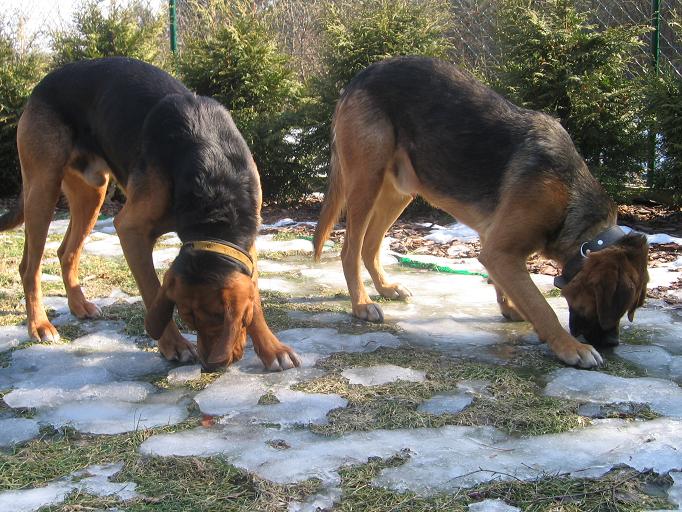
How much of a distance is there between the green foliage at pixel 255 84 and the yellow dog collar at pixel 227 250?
6143mm

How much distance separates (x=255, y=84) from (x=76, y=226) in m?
5.38

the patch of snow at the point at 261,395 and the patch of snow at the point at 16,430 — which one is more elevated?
the patch of snow at the point at 261,395

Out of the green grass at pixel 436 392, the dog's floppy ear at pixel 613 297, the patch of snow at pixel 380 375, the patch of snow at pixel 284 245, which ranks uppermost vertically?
the dog's floppy ear at pixel 613 297

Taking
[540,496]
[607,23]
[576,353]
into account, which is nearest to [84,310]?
[576,353]

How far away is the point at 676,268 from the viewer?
6.04 m

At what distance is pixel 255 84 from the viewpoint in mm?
9852

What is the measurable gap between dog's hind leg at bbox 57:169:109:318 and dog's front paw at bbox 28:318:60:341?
0.47 metres

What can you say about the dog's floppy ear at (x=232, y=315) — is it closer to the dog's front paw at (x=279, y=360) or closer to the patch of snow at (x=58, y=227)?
the dog's front paw at (x=279, y=360)

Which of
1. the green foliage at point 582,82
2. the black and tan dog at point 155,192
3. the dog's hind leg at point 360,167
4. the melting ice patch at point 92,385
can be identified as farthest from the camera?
the green foliage at point 582,82

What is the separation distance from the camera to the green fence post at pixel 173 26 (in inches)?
468

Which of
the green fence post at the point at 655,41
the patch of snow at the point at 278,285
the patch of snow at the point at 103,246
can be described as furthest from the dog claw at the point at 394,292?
the green fence post at the point at 655,41

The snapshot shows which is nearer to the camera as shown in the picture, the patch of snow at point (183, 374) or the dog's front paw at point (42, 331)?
the patch of snow at point (183, 374)

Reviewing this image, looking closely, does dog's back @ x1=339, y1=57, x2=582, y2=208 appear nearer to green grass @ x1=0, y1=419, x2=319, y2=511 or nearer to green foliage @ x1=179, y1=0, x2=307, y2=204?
green grass @ x1=0, y1=419, x2=319, y2=511

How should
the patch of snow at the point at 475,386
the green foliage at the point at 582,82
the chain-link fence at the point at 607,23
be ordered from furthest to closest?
1. the chain-link fence at the point at 607,23
2. the green foliage at the point at 582,82
3. the patch of snow at the point at 475,386
